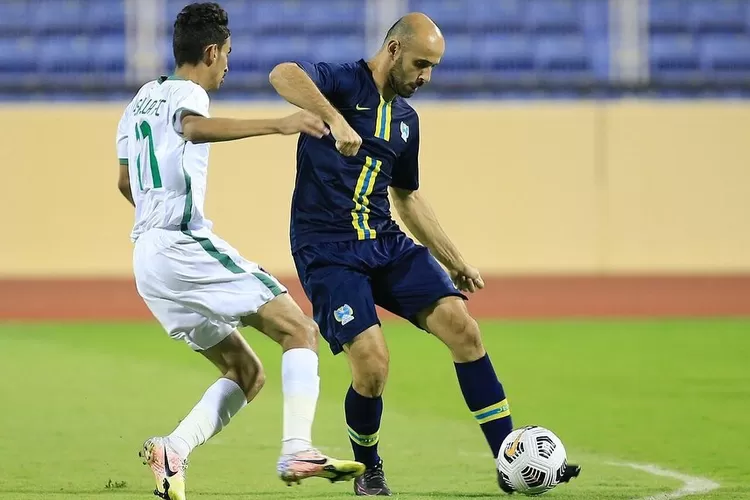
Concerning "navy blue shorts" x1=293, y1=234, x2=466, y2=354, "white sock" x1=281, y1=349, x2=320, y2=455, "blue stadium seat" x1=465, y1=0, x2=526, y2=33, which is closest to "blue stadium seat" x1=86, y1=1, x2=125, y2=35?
"blue stadium seat" x1=465, y1=0, x2=526, y2=33

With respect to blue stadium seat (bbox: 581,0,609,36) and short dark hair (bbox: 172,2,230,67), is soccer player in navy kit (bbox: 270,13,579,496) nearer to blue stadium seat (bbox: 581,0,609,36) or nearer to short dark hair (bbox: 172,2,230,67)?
short dark hair (bbox: 172,2,230,67)

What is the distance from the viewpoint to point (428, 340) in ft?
38.1

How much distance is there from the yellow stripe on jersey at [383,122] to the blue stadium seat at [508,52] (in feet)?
38.1

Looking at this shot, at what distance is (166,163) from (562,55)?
12641 millimetres

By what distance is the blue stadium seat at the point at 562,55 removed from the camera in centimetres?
1678

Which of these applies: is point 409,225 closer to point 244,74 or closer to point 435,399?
point 435,399

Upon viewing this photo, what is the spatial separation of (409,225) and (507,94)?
10170 millimetres

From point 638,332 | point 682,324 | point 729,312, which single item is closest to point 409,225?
point 638,332

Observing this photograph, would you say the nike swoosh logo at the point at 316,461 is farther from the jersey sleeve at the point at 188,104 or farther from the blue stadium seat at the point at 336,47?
the blue stadium seat at the point at 336,47

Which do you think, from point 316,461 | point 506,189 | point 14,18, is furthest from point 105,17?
point 316,461

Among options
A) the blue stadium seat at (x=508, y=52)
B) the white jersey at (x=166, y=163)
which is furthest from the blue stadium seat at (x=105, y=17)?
the white jersey at (x=166, y=163)

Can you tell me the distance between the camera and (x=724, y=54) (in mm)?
16781

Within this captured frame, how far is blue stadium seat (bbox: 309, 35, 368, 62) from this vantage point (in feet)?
54.3

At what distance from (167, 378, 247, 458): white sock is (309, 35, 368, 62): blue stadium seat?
11687 millimetres
